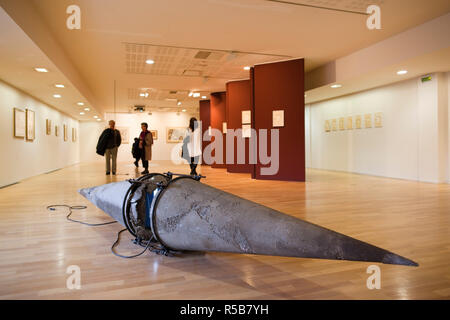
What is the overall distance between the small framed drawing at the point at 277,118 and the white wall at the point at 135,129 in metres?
11.4

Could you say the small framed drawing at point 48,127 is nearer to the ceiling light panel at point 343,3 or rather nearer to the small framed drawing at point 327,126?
the ceiling light panel at point 343,3

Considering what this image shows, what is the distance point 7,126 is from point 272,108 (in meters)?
6.14

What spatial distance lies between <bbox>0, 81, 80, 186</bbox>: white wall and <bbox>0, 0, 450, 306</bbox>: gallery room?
0.25ft

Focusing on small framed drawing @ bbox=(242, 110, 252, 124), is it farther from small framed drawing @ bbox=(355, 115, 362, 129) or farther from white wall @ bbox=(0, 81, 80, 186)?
white wall @ bbox=(0, 81, 80, 186)

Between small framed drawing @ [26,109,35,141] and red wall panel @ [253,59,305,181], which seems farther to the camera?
small framed drawing @ [26,109,35,141]

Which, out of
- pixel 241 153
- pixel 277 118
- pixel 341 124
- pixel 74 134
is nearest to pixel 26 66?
pixel 277 118

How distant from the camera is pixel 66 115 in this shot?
13859 mm

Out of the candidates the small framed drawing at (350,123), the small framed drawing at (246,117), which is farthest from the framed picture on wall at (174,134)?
the small framed drawing at (350,123)

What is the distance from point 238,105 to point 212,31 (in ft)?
12.8

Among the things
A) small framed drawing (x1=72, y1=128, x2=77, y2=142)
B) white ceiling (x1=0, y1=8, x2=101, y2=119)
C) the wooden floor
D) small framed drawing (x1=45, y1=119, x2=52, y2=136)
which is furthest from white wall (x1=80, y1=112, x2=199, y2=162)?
the wooden floor

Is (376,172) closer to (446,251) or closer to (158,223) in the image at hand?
(446,251)

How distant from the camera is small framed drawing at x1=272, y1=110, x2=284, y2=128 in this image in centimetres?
724

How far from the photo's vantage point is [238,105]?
9.23 metres

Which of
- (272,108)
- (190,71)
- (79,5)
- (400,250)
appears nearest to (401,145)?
(272,108)
